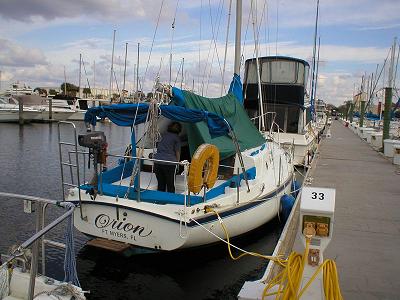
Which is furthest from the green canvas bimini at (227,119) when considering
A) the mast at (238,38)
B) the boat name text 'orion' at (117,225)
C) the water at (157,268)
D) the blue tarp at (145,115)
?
the boat name text 'orion' at (117,225)

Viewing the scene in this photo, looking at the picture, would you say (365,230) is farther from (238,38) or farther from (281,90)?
(281,90)

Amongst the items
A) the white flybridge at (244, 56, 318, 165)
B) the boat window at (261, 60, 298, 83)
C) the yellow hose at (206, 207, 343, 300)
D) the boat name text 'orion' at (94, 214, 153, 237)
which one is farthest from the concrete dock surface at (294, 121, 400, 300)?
the boat window at (261, 60, 298, 83)

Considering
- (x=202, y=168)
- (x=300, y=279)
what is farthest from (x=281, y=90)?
(x=300, y=279)

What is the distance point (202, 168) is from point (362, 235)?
332cm

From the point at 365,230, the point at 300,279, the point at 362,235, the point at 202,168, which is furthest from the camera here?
the point at 365,230

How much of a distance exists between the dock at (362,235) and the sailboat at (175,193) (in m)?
1.07

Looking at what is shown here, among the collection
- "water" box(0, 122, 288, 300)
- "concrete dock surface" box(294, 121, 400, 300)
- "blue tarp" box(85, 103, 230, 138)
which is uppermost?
"blue tarp" box(85, 103, 230, 138)

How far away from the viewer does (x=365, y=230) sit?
27.7 ft

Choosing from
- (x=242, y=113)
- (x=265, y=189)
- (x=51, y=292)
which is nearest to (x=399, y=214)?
(x=265, y=189)

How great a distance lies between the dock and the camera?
5.73 m

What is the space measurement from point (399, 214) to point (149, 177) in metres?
5.72

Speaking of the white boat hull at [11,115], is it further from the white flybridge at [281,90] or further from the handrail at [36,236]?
the handrail at [36,236]

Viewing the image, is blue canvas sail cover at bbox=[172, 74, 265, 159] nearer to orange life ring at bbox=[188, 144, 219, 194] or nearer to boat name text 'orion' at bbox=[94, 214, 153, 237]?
orange life ring at bbox=[188, 144, 219, 194]

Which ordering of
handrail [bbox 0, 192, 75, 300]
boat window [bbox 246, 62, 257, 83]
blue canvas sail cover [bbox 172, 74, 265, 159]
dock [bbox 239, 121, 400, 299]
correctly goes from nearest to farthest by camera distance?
handrail [bbox 0, 192, 75, 300], dock [bbox 239, 121, 400, 299], blue canvas sail cover [bbox 172, 74, 265, 159], boat window [bbox 246, 62, 257, 83]
